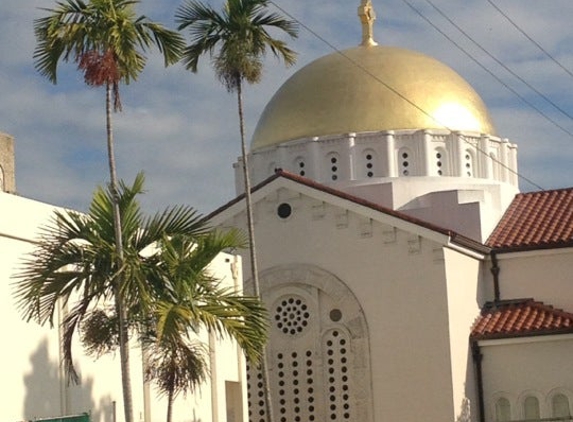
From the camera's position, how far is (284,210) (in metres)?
41.9

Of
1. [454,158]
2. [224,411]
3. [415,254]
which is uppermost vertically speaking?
[454,158]

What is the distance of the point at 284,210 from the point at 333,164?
410 cm

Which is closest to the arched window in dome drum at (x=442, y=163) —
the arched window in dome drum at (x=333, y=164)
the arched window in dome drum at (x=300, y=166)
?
the arched window in dome drum at (x=333, y=164)

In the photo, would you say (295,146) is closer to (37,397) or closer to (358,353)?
(358,353)

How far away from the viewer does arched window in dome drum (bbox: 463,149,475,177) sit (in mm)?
45562

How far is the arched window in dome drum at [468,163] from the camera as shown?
45.6 m

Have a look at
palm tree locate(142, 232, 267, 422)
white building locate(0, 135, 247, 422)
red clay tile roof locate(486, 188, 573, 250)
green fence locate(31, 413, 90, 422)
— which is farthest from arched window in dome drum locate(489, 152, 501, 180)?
green fence locate(31, 413, 90, 422)

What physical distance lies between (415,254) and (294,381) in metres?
4.90

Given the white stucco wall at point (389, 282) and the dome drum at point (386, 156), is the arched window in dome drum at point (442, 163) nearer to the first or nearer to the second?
the dome drum at point (386, 156)

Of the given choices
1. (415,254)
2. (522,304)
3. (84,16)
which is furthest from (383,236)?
(84,16)

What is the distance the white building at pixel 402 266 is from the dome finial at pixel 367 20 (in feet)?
11.1

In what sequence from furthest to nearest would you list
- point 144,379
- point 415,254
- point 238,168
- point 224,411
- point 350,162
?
point 238,168 → point 350,162 → point 415,254 → point 224,411 → point 144,379

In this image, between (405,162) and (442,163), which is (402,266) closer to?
(405,162)

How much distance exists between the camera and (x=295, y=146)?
150 feet
